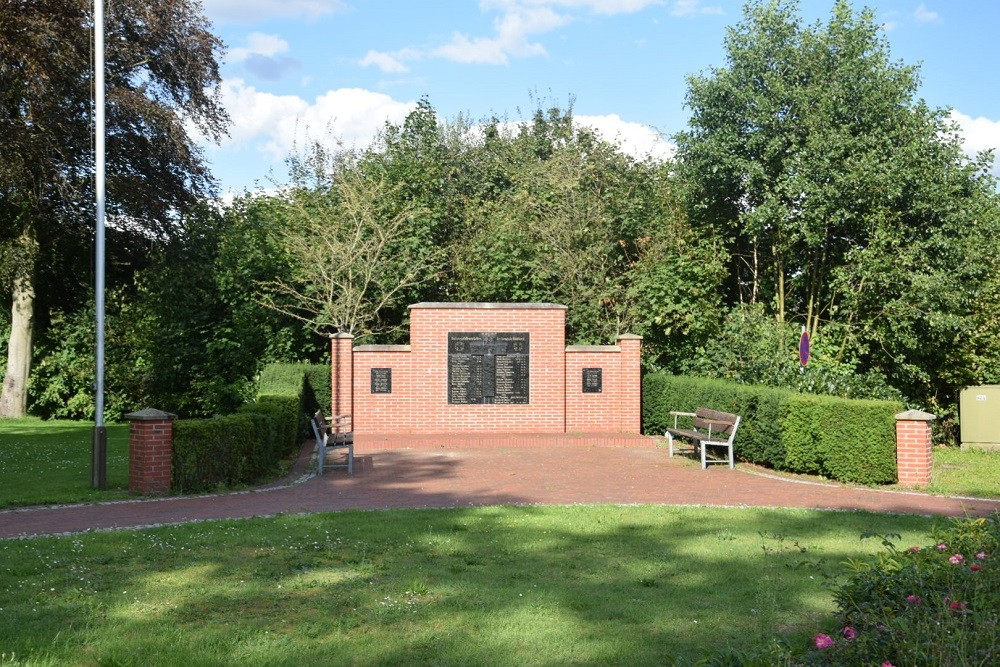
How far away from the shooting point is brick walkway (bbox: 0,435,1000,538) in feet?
34.9

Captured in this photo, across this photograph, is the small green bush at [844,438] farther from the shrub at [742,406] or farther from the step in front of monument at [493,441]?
the step in front of monument at [493,441]

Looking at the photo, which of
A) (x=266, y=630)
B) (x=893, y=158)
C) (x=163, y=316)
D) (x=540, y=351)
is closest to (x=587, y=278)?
(x=540, y=351)

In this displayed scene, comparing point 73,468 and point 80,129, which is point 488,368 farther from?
point 80,129

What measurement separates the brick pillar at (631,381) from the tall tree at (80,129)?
1254cm

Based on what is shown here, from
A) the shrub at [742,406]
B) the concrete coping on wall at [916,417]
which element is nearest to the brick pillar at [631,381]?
the shrub at [742,406]

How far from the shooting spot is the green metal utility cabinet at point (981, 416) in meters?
23.2

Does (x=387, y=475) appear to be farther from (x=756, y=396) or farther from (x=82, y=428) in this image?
(x=82, y=428)

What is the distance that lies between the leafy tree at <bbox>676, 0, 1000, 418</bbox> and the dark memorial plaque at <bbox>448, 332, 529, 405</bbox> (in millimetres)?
6312

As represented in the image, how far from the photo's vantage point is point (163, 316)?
24.8 metres

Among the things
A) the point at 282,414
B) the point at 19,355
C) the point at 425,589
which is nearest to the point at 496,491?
the point at 282,414

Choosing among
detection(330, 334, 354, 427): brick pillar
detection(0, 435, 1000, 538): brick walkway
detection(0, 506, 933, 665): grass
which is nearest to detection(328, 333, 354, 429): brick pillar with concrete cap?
detection(330, 334, 354, 427): brick pillar

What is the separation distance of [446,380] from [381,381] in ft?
4.77

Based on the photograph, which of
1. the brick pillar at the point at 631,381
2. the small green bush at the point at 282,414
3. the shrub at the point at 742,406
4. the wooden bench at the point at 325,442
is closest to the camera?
the wooden bench at the point at 325,442

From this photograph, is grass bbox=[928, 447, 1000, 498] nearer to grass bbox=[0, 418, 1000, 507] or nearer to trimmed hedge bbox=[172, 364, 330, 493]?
grass bbox=[0, 418, 1000, 507]
